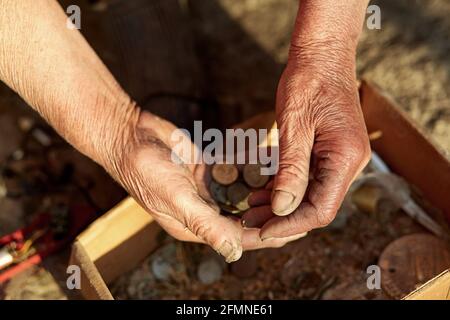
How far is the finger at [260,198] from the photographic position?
1492 millimetres

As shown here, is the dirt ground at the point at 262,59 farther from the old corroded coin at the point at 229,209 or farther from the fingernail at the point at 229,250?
the fingernail at the point at 229,250

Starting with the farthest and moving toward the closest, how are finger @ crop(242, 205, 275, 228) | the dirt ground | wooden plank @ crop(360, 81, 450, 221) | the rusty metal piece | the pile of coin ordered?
the dirt ground < the rusty metal piece < wooden plank @ crop(360, 81, 450, 221) < the pile of coin < finger @ crop(242, 205, 275, 228)

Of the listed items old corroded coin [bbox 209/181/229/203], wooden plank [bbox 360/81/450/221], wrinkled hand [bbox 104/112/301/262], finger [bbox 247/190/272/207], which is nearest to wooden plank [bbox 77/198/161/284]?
wrinkled hand [bbox 104/112/301/262]

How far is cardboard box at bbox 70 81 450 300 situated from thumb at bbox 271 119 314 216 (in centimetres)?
33

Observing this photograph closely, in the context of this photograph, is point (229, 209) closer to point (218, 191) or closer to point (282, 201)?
point (218, 191)

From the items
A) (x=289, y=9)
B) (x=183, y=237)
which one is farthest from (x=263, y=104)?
(x=183, y=237)

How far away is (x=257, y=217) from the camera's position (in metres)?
1.45

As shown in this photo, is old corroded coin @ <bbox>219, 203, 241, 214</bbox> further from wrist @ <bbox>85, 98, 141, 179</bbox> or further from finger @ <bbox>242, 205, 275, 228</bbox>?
wrist @ <bbox>85, 98, 141, 179</bbox>

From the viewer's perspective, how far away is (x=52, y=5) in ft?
5.13

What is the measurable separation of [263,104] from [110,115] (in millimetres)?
783

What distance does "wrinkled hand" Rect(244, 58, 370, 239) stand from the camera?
133cm

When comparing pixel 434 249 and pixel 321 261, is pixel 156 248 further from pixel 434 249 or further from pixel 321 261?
pixel 434 249

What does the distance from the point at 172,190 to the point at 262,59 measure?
1.07 m

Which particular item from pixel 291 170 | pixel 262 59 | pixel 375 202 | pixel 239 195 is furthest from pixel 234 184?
pixel 262 59
